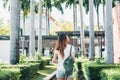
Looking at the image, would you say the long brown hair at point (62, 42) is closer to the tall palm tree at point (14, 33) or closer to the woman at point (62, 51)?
the woman at point (62, 51)

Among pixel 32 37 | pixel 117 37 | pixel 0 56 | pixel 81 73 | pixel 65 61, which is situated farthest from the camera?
pixel 0 56

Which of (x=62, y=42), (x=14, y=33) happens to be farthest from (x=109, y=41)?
(x=62, y=42)

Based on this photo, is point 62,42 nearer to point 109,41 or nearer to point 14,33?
point 14,33

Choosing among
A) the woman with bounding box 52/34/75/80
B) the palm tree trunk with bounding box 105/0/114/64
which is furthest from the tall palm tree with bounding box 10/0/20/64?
the woman with bounding box 52/34/75/80

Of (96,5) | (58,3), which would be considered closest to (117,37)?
(96,5)

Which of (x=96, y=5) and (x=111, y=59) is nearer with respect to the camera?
(x=111, y=59)

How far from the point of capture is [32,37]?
37562mm

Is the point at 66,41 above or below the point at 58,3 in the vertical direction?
below

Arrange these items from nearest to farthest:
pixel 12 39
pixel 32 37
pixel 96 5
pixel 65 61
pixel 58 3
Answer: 1. pixel 65 61
2. pixel 12 39
3. pixel 32 37
4. pixel 96 5
5. pixel 58 3

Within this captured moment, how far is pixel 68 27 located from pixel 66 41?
96709mm

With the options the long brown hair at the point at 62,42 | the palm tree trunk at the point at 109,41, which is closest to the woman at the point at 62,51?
the long brown hair at the point at 62,42

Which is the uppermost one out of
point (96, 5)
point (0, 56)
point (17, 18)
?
point (96, 5)

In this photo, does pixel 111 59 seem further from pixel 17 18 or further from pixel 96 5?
pixel 96 5

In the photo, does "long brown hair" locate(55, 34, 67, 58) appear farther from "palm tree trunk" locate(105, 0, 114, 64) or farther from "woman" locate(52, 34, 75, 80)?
"palm tree trunk" locate(105, 0, 114, 64)
